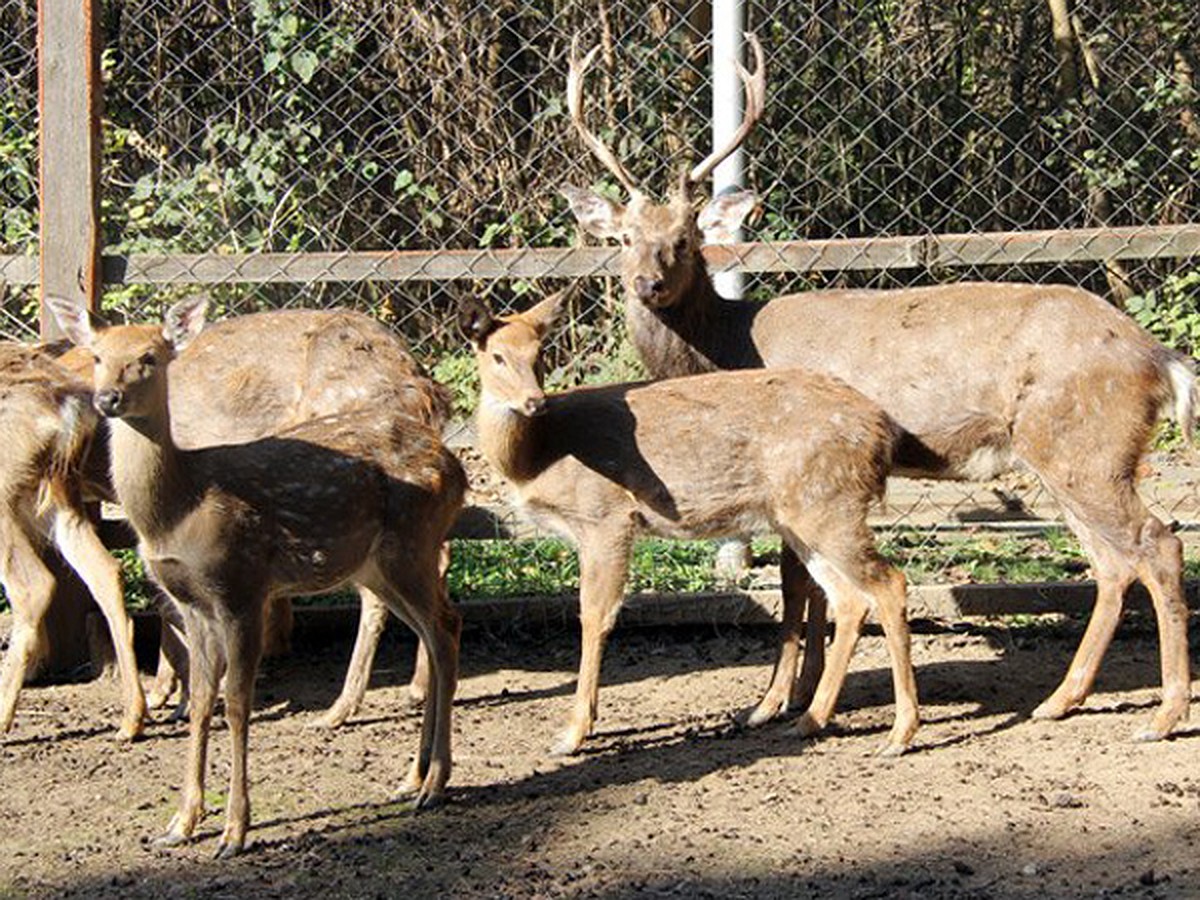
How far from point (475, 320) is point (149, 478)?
162 centimetres

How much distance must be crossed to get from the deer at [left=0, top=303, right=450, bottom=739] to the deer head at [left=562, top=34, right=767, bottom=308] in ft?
3.21

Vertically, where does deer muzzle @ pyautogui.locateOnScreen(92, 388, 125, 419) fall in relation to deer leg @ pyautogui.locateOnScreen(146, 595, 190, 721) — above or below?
above

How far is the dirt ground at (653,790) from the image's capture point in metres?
5.70

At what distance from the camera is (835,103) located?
36.9ft

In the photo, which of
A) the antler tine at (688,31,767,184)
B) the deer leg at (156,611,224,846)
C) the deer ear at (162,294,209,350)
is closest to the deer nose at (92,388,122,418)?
the deer ear at (162,294,209,350)

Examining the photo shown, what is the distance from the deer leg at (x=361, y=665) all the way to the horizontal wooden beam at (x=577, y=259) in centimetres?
142

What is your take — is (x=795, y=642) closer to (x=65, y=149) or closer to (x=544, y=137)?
(x=65, y=149)

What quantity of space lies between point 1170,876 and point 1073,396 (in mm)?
2284

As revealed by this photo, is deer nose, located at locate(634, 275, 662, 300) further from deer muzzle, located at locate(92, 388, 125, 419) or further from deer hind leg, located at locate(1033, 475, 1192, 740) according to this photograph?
deer muzzle, located at locate(92, 388, 125, 419)

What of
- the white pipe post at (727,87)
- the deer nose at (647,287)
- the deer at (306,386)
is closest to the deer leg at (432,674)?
the deer at (306,386)

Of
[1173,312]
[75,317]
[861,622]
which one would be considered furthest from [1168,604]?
[1173,312]

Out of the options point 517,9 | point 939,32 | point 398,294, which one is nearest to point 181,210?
point 398,294

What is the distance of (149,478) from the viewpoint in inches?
243

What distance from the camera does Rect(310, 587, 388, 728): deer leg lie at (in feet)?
24.9
